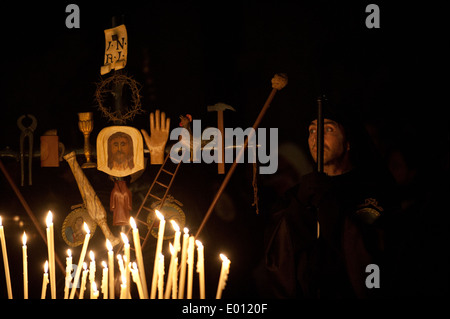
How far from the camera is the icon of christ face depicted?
494 cm

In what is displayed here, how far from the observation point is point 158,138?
4.89m

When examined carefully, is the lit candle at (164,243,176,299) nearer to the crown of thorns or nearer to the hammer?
the hammer

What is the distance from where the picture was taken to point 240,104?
4.78 meters

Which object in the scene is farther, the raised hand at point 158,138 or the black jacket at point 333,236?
the raised hand at point 158,138

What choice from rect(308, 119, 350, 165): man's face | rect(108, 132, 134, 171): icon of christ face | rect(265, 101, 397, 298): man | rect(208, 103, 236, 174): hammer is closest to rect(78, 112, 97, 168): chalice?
rect(108, 132, 134, 171): icon of christ face

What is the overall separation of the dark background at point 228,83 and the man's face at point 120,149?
19cm

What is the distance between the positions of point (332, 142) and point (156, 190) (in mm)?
1502

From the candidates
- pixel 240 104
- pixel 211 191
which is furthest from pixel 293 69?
pixel 211 191

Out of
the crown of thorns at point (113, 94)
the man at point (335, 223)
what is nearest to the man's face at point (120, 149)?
the crown of thorns at point (113, 94)

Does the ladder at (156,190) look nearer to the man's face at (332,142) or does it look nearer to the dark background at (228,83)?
the dark background at (228,83)

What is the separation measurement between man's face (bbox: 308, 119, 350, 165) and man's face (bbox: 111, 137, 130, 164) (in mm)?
1510

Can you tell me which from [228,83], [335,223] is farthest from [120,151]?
[335,223]

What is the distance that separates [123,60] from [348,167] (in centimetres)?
199

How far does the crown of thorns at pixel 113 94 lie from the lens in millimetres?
4957
